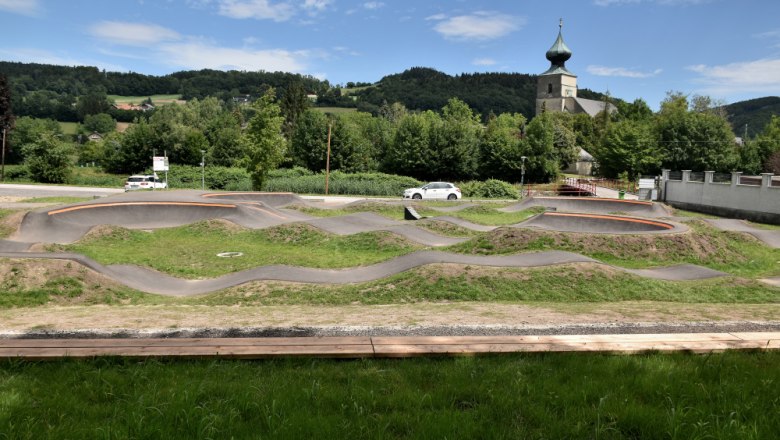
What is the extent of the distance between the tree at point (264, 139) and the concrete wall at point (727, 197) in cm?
3185

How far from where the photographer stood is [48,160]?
5216 centimetres

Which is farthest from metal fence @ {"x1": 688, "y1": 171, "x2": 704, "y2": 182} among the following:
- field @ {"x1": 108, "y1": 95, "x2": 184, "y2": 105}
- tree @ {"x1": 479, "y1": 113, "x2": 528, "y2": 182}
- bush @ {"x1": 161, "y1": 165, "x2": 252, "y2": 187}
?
field @ {"x1": 108, "y1": 95, "x2": 184, "y2": 105}

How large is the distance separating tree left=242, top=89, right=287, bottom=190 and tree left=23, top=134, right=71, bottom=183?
23.6 m

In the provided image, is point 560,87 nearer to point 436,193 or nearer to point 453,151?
point 453,151

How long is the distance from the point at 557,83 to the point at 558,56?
27.7 ft

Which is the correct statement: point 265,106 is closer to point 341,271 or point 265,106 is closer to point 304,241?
point 304,241

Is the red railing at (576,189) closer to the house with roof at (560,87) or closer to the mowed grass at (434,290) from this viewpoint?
the mowed grass at (434,290)

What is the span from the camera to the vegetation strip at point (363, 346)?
4.84m

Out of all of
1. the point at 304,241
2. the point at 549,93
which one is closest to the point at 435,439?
the point at 304,241

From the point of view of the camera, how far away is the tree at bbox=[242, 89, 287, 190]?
42.3m

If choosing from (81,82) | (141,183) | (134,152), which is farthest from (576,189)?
(81,82)

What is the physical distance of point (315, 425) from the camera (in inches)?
137

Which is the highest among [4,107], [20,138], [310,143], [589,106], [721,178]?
[589,106]

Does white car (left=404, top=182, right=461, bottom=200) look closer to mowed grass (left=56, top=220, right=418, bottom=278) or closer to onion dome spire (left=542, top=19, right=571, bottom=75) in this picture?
mowed grass (left=56, top=220, right=418, bottom=278)
